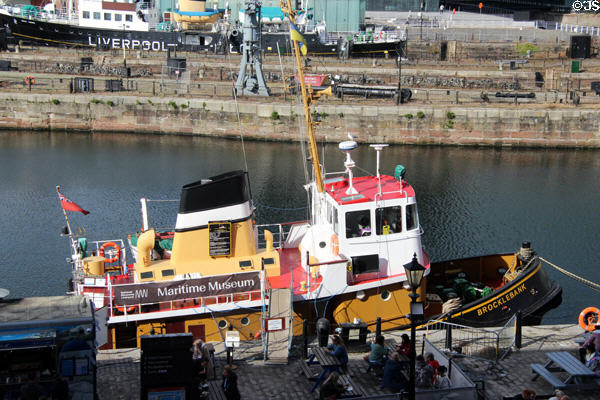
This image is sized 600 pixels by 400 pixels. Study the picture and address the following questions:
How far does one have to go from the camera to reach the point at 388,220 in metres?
19.9

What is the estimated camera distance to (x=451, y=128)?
52.1 meters

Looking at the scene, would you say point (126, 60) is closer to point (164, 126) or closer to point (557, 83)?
point (164, 126)

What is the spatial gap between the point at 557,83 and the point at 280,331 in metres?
50.0

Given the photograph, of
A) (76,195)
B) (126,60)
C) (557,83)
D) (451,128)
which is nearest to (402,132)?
(451,128)

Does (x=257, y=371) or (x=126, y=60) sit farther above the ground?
(x=126, y=60)

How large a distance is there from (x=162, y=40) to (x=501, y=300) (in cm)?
5736

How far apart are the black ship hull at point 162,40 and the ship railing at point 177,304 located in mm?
52892

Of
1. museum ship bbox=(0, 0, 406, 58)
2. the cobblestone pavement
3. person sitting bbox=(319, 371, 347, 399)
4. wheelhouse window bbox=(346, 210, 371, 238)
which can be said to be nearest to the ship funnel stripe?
wheelhouse window bbox=(346, 210, 371, 238)

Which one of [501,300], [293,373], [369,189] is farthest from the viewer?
[501,300]

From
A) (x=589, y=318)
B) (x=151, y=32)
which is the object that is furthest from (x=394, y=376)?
(x=151, y=32)

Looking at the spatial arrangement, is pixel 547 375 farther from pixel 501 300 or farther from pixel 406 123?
pixel 406 123

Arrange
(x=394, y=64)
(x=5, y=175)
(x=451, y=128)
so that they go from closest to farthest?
1. (x=5, y=175)
2. (x=451, y=128)
3. (x=394, y=64)

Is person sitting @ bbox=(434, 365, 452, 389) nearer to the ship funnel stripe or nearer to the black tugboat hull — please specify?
the black tugboat hull

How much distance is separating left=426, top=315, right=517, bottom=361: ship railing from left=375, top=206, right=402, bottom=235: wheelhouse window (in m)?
2.58
